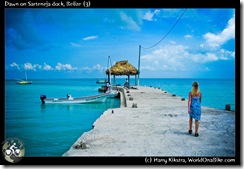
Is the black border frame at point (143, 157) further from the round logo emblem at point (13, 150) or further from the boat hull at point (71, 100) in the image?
the boat hull at point (71, 100)

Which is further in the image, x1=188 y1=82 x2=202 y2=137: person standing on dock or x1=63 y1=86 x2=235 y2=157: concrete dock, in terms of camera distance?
x1=188 y1=82 x2=202 y2=137: person standing on dock

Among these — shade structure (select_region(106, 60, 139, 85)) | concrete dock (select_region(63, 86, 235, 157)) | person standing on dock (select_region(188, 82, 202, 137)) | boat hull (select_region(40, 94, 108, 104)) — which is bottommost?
boat hull (select_region(40, 94, 108, 104))

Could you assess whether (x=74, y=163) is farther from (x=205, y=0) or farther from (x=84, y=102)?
(x=84, y=102)

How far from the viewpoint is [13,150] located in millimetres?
5609

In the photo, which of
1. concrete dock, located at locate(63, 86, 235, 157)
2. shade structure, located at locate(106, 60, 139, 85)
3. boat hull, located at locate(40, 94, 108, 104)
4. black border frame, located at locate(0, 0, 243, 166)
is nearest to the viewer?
black border frame, located at locate(0, 0, 243, 166)

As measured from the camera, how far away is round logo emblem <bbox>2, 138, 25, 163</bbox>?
5.51m

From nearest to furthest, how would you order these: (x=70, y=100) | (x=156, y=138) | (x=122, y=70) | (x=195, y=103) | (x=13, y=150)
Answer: (x=13, y=150), (x=156, y=138), (x=195, y=103), (x=70, y=100), (x=122, y=70)

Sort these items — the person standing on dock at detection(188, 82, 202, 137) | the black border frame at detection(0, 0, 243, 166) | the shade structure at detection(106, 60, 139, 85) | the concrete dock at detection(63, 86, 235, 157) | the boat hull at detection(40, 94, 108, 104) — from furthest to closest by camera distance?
the shade structure at detection(106, 60, 139, 85) → the boat hull at detection(40, 94, 108, 104) → the person standing on dock at detection(188, 82, 202, 137) → the concrete dock at detection(63, 86, 235, 157) → the black border frame at detection(0, 0, 243, 166)

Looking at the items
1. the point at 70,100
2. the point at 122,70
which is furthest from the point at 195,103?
the point at 122,70

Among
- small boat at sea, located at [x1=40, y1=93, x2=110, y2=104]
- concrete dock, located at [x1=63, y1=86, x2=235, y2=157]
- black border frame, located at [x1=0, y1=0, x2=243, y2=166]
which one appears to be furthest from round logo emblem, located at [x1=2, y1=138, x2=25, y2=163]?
small boat at sea, located at [x1=40, y1=93, x2=110, y2=104]

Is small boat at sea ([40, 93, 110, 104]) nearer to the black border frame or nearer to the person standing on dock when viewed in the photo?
the person standing on dock

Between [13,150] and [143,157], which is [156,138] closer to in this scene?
[143,157]

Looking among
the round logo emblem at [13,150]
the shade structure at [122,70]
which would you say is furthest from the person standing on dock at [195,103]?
the shade structure at [122,70]

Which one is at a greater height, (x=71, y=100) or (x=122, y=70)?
(x=122, y=70)
